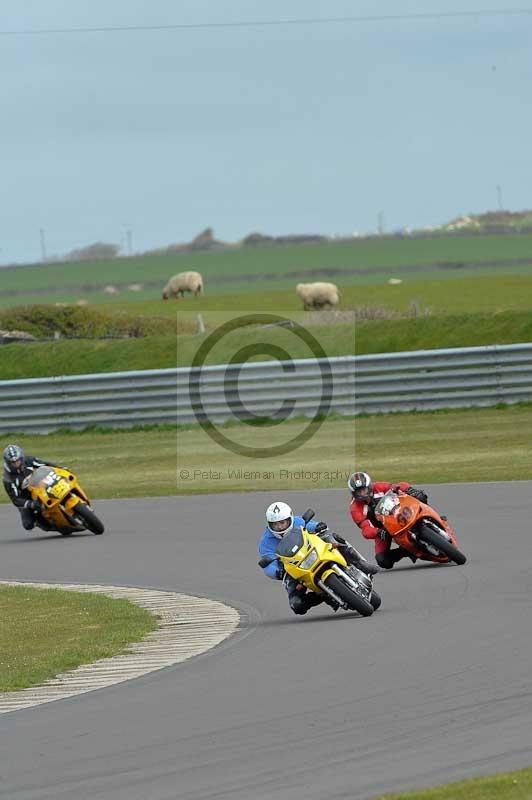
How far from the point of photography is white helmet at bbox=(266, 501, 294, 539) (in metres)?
13.1

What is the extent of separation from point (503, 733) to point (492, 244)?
348ft

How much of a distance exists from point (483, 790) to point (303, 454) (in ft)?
69.8

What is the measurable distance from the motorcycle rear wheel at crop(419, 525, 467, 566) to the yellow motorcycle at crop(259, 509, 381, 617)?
227 centimetres

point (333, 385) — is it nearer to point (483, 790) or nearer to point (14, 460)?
point (14, 460)

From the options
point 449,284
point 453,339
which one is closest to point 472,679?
point 453,339

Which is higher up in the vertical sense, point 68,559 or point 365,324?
point 365,324

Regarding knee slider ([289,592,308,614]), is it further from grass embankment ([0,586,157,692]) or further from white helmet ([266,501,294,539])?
grass embankment ([0,586,157,692])

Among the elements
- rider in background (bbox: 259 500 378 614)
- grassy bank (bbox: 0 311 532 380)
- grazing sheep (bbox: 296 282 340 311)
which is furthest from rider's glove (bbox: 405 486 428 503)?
grazing sheep (bbox: 296 282 340 311)

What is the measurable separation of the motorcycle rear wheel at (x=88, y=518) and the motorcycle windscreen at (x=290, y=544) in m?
7.47

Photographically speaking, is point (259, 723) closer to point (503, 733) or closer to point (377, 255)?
point (503, 733)

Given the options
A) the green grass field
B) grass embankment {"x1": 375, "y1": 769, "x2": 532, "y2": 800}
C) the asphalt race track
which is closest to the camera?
grass embankment {"x1": 375, "y1": 769, "x2": 532, "y2": 800}

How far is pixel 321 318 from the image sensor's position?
134 feet

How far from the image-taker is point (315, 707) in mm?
9391

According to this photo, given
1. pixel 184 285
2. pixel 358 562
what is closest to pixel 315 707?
pixel 358 562
